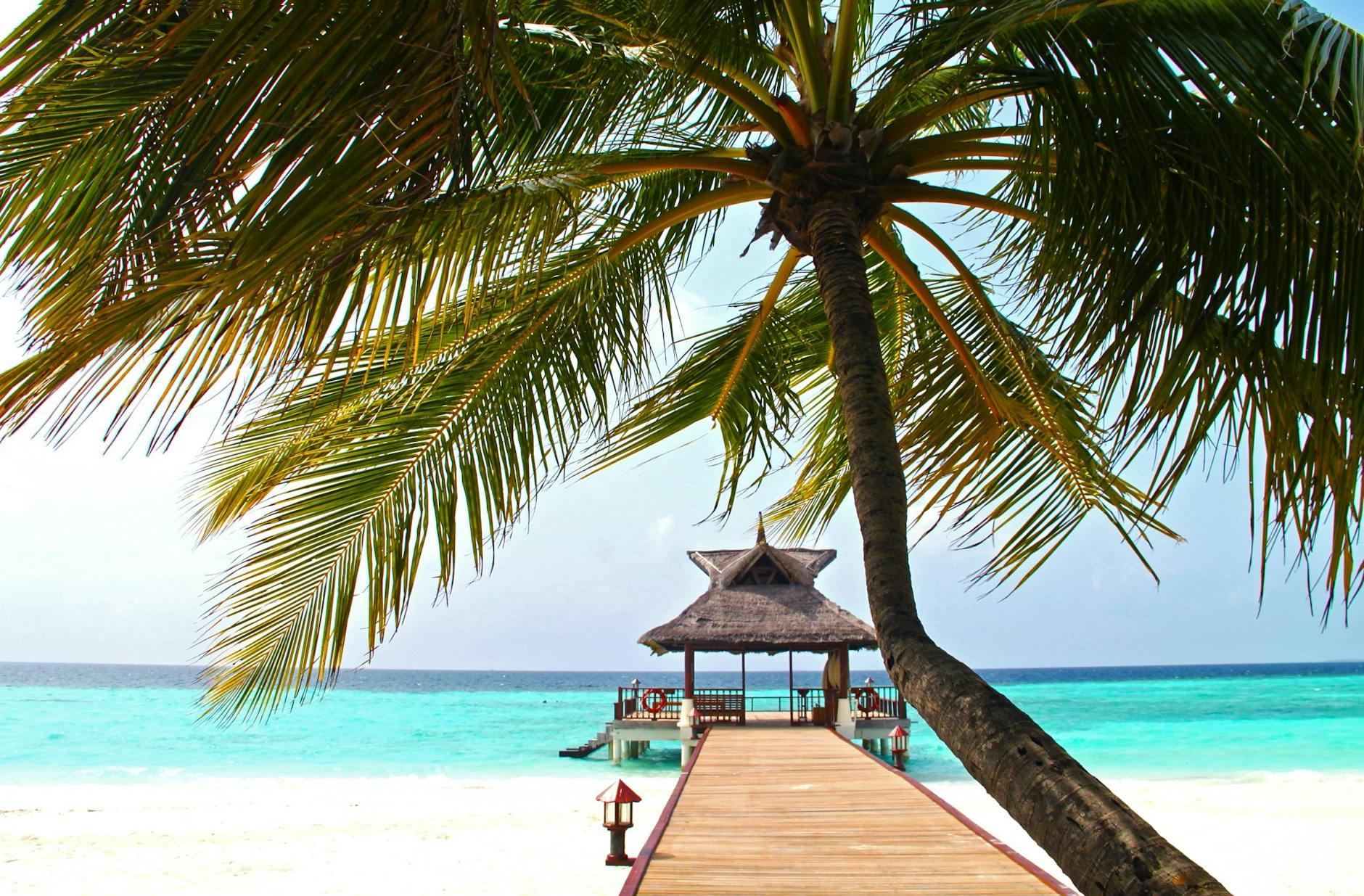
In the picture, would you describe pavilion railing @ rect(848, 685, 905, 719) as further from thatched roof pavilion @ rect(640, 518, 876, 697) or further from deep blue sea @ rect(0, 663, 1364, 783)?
deep blue sea @ rect(0, 663, 1364, 783)

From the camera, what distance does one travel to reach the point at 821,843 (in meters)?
5.04

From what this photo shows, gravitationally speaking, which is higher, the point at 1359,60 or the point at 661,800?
the point at 1359,60

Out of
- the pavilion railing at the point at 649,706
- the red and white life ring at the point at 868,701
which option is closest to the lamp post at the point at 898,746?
the red and white life ring at the point at 868,701

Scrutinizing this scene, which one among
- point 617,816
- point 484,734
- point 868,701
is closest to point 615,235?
point 617,816

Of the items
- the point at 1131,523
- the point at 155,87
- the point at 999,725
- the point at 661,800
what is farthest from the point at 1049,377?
the point at 661,800

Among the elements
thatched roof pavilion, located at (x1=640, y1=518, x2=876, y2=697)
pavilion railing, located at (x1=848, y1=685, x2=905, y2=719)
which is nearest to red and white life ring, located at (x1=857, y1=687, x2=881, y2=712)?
pavilion railing, located at (x1=848, y1=685, x2=905, y2=719)

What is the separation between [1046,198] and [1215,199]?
433 mm

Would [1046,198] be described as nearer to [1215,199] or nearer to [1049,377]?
[1215,199]

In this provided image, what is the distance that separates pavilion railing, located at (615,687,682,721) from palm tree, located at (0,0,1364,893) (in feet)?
45.9

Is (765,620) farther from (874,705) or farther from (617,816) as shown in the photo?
(617,816)

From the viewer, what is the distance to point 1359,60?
4.95 feet

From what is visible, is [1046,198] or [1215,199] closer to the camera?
[1215,199]

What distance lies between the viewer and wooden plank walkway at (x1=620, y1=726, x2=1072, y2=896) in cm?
410

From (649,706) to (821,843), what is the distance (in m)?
13.0
